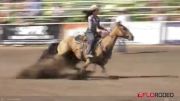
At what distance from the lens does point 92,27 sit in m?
10.9

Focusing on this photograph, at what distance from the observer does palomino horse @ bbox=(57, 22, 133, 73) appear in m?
11.0

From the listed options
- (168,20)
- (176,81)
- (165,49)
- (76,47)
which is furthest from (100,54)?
A: (168,20)

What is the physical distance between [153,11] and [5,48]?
584cm

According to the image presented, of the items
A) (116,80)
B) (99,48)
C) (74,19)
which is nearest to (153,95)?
(116,80)

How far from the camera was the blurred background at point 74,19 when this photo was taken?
17500 millimetres

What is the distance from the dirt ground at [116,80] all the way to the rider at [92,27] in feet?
2.33

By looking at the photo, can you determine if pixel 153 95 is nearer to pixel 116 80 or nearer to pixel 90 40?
pixel 116 80

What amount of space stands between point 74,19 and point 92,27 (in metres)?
8.33

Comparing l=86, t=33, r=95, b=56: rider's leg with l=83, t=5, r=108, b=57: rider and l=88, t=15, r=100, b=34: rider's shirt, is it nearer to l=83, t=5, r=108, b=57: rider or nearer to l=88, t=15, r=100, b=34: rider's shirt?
l=83, t=5, r=108, b=57: rider

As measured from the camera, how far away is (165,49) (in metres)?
16.3

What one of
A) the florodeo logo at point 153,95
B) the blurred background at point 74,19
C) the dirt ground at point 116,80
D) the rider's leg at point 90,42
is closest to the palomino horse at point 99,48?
the rider's leg at point 90,42

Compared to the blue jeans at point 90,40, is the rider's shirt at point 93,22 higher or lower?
higher

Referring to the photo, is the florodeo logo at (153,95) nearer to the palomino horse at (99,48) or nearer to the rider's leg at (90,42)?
the palomino horse at (99,48)

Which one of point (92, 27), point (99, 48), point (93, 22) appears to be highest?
point (93, 22)
